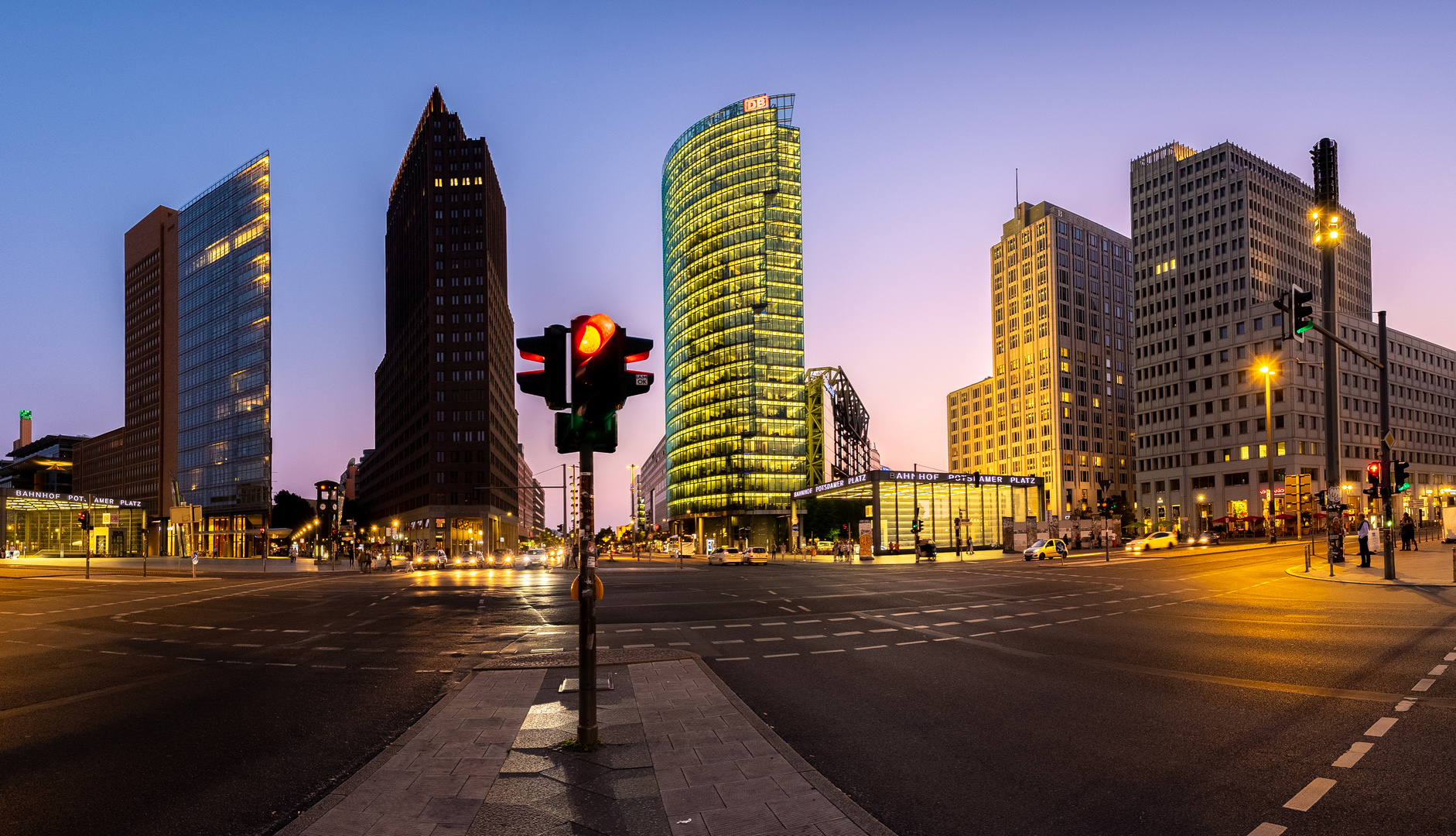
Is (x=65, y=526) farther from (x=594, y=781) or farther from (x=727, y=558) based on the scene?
(x=594, y=781)

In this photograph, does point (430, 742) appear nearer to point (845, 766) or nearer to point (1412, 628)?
point (845, 766)

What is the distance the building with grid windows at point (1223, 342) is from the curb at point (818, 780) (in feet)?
386

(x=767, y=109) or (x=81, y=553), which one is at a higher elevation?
(x=767, y=109)

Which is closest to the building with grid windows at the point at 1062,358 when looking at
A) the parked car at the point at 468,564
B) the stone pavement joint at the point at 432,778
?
the parked car at the point at 468,564

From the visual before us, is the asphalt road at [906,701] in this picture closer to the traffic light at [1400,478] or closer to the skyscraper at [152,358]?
the traffic light at [1400,478]

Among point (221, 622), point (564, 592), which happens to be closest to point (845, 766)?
point (221, 622)

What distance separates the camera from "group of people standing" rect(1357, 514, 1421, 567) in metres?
32.8

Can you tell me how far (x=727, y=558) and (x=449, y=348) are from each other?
289ft

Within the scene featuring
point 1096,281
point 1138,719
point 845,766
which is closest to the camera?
point 845,766

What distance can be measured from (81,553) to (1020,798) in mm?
112476

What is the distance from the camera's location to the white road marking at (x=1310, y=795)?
19.9 feet

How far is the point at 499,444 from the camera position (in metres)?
151

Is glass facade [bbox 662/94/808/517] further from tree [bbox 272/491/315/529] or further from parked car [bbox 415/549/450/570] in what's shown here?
parked car [bbox 415/549/450/570]

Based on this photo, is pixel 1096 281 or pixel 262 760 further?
pixel 1096 281
